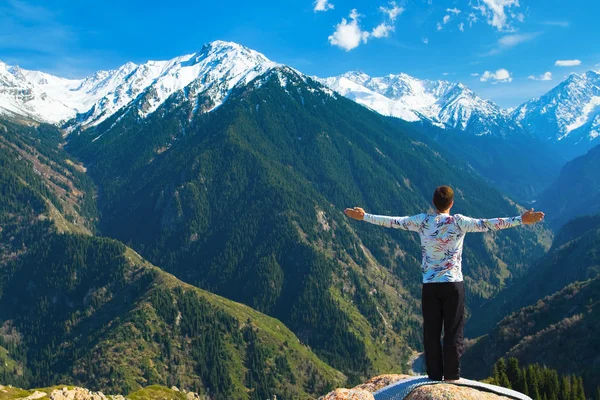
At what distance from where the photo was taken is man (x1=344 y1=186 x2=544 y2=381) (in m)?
16.6

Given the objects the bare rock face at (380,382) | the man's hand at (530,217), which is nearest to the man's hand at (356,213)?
the man's hand at (530,217)

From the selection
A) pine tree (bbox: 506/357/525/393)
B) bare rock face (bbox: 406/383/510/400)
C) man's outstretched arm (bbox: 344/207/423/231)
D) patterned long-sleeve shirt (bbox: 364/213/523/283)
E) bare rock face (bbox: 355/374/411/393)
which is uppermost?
man's outstretched arm (bbox: 344/207/423/231)

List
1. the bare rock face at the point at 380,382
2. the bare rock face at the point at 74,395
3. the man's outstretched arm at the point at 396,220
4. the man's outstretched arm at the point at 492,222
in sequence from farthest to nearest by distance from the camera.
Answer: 1. the bare rock face at the point at 74,395
2. the bare rock face at the point at 380,382
3. the man's outstretched arm at the point at 396,220
4. the man's outstretched arm at the point at 492,222

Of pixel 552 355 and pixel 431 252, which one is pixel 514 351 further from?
pixel 431 252

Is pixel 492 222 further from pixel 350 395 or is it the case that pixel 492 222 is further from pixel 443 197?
pixel 350 395

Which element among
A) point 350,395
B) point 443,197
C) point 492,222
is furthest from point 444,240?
point 350,395

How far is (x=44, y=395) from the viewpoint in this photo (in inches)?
5413

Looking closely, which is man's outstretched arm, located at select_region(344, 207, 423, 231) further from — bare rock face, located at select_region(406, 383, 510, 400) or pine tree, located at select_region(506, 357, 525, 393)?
pine tree, located at select_region(506, 357, 525, 393)

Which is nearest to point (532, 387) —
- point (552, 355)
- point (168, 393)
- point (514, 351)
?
point (552, 355)

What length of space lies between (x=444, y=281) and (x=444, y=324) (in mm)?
1706

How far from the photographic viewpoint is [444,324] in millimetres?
17047

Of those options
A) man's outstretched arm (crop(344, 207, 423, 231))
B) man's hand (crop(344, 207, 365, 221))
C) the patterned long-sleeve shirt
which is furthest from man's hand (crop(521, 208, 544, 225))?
man's hand (crop(344, 207, 365, 221))

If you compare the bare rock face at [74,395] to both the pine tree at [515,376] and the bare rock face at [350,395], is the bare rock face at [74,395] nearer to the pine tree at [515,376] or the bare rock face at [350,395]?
the pine tree at [515,376]

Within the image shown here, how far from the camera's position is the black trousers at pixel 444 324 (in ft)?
54.5
